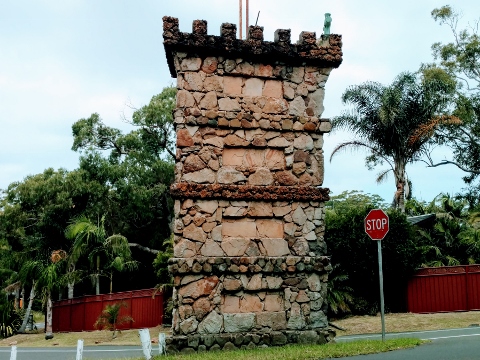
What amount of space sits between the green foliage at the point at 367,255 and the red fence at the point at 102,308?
8.16 metres

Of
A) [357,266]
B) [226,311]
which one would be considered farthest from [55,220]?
[226,311]

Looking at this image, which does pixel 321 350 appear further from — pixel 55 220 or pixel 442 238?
pixel 55 220

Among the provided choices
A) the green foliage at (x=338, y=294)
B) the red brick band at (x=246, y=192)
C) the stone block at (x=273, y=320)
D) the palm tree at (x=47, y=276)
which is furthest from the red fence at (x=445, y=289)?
the palm tree at (x=47, y=276)

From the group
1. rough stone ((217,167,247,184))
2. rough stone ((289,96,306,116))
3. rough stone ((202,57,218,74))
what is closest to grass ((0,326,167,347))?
rough stone ((217,167,247,184))

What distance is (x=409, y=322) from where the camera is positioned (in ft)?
61.7

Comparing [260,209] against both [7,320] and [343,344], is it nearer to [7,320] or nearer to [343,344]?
[343,344]

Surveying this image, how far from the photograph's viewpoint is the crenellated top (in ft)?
38.3

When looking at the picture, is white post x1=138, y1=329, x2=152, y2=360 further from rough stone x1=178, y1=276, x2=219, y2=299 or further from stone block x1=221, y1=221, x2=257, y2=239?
stone block x1=221, y1=221, x2=257, y2=239

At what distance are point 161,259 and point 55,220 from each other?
895 cm

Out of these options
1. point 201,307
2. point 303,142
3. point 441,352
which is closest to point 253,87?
point 303,142

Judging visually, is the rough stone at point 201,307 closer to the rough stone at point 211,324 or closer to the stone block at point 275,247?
the rough stone at point 211,324

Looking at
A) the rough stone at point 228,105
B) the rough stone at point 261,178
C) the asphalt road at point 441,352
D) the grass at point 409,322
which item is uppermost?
the rough stone at point 228,105

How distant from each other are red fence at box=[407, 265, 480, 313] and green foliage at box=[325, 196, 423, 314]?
1.51 feet

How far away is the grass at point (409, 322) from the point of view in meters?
17.8
